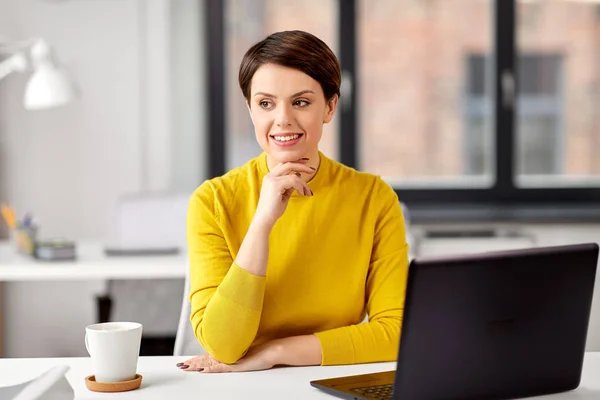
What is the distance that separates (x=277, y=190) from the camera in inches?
58.3

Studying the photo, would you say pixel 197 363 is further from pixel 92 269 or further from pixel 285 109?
pixel 92 269

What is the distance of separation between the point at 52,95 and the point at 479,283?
7.84ft

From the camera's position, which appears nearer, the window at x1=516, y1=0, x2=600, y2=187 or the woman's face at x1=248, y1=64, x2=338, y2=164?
the woman's face at x1=248, y1=64, x2=338, y2=164

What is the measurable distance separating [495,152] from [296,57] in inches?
114

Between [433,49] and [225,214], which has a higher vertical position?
[433,49]

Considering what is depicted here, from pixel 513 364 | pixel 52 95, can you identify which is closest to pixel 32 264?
pixel 52 95

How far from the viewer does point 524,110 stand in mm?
4410

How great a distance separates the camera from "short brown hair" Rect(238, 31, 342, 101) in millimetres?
1517

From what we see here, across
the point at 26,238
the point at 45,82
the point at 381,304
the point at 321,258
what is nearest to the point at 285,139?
the point at 321,258

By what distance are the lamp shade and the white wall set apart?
768mm

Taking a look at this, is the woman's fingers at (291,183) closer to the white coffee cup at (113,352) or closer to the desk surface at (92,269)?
the white coffee cup at (113,352)

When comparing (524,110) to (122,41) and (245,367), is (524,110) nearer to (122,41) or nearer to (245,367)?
(122,41)

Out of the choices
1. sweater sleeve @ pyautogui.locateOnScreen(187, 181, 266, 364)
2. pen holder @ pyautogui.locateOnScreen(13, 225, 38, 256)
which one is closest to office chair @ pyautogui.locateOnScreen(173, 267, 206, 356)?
sweater sleeve @ pyautogui.locateOnScreen(187, 181, 266, 364)

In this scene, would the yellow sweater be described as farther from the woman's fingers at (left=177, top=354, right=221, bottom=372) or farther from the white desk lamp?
the white desk lamp
